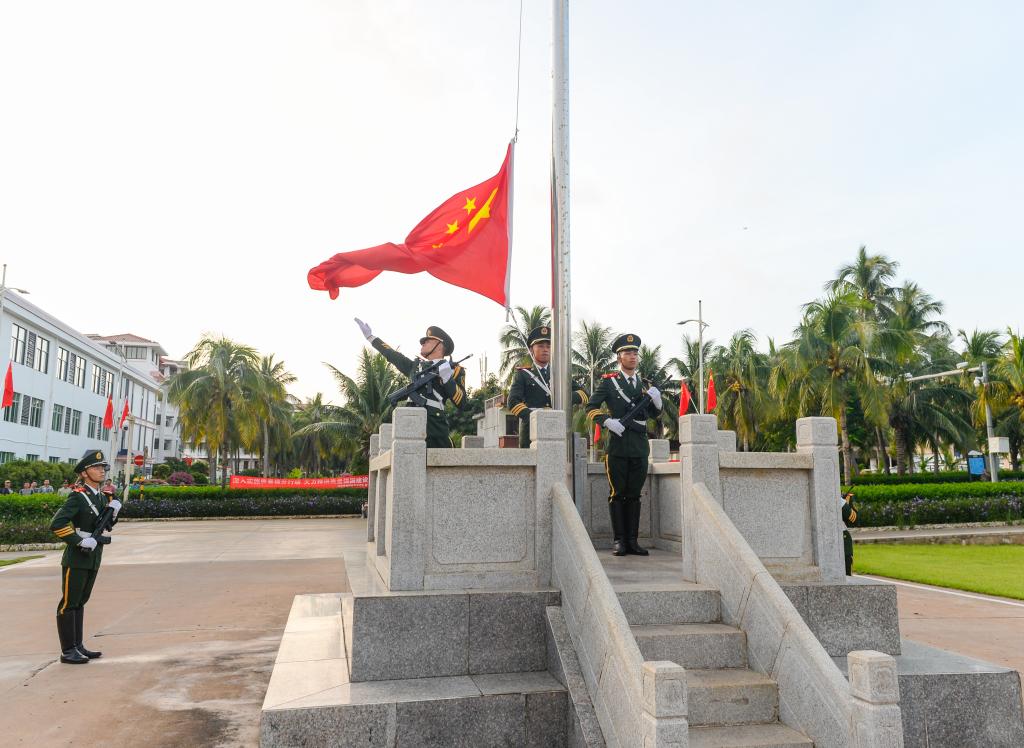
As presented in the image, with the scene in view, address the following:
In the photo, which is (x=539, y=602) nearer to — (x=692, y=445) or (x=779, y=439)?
(x=692, y=445)

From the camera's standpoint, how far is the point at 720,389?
3772cm

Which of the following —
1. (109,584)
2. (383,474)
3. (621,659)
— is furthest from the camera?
(109,584)

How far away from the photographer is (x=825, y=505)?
19.5 feet

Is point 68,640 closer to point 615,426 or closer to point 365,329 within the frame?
point 365,329

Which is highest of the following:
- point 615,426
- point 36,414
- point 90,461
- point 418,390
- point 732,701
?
point 36,414

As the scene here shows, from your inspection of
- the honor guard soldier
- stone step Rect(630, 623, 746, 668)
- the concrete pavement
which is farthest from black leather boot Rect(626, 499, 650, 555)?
the concrete pavement

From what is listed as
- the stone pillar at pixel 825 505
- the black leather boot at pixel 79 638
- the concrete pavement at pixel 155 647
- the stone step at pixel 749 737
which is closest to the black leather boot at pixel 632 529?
the stone pillar at pixel 825 505

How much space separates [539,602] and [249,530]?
23.7 metres

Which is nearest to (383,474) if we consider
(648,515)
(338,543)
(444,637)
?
(444,637)

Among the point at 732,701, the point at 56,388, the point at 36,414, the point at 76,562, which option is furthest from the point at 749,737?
the point at 56,388

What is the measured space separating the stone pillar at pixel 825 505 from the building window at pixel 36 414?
42115mm

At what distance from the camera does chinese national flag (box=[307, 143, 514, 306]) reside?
24.9 feet

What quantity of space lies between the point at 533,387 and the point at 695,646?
11.9 feet

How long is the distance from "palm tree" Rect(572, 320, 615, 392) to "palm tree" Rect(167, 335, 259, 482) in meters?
17.1
